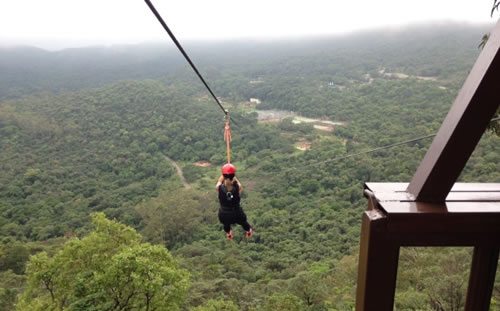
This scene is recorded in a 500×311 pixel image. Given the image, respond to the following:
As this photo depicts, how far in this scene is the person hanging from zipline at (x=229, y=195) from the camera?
337cm

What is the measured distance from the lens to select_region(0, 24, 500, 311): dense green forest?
7.87 meters

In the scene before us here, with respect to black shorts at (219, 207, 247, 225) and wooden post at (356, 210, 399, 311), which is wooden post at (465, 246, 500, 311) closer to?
wooden post at (356, 210, 399, 311)

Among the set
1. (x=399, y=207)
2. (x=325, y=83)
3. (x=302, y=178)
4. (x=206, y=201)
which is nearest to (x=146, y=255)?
(x=399, y=207)

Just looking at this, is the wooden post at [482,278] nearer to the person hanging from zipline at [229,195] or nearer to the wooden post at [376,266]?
the wooden post at [376,266]

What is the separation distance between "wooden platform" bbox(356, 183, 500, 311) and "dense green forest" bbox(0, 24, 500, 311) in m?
4.54

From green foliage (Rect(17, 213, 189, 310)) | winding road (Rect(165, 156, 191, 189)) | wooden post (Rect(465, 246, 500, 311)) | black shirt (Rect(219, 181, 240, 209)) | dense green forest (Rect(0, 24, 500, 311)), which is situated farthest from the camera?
winding road (Rect(165, 156, 191, 189))

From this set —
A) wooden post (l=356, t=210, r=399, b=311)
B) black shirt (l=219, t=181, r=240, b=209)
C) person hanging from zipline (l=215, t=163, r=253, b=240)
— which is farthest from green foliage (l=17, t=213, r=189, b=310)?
wooden post (l=356, t=210, r=399, b=311)

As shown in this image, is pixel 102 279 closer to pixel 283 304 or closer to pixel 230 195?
pixel 230 195

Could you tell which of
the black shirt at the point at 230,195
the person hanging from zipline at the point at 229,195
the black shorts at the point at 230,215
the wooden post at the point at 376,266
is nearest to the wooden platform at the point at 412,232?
the wooden post at the point at 376,266

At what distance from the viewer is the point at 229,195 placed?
3.60 m

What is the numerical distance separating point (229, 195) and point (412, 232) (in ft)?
9.48

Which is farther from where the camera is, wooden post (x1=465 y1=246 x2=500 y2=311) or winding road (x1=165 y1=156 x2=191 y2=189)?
winding road (x1=165 y1=156 x2=191 y2=189)

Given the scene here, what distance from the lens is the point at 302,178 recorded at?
3212cm

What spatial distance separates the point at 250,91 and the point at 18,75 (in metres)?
50.0
